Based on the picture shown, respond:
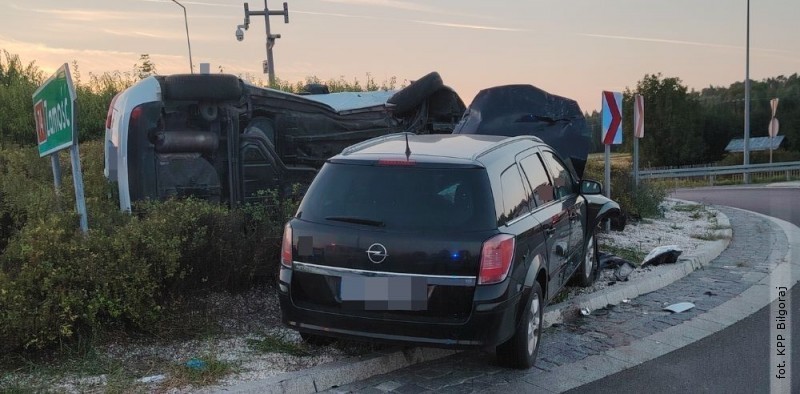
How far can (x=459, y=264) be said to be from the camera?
4.09m

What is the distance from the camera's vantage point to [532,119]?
29.8 feet

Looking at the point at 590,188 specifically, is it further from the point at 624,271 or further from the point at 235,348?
the point at 235,348

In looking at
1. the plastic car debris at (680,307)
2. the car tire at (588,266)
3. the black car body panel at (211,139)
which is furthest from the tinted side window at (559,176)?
the black car body panel at (211,139)

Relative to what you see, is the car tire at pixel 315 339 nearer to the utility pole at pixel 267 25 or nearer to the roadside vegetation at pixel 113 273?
the roadside vegetation at pixel 113 273

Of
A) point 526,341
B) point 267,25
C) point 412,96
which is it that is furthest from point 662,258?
point 267,25

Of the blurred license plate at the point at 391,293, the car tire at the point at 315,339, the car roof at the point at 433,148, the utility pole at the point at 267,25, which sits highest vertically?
the utility pole at the point at 267,25

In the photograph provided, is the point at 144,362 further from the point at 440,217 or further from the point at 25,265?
the point at 440,217

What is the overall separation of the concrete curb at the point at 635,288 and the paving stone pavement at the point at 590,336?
0.07 metres

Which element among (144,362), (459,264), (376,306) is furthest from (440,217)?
(144,362)

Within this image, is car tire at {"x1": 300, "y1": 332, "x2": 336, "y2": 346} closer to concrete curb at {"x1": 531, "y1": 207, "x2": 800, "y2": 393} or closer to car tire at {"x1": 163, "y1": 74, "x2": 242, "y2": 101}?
concrete curb at {"x1": 531, "y1": 207, "x2": 800, "y2": 393}

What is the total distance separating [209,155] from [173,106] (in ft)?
2.00

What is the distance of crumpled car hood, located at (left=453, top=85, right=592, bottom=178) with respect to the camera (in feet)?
29.3

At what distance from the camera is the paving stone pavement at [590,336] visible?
4.45m

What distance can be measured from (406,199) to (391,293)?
0.64 meters
